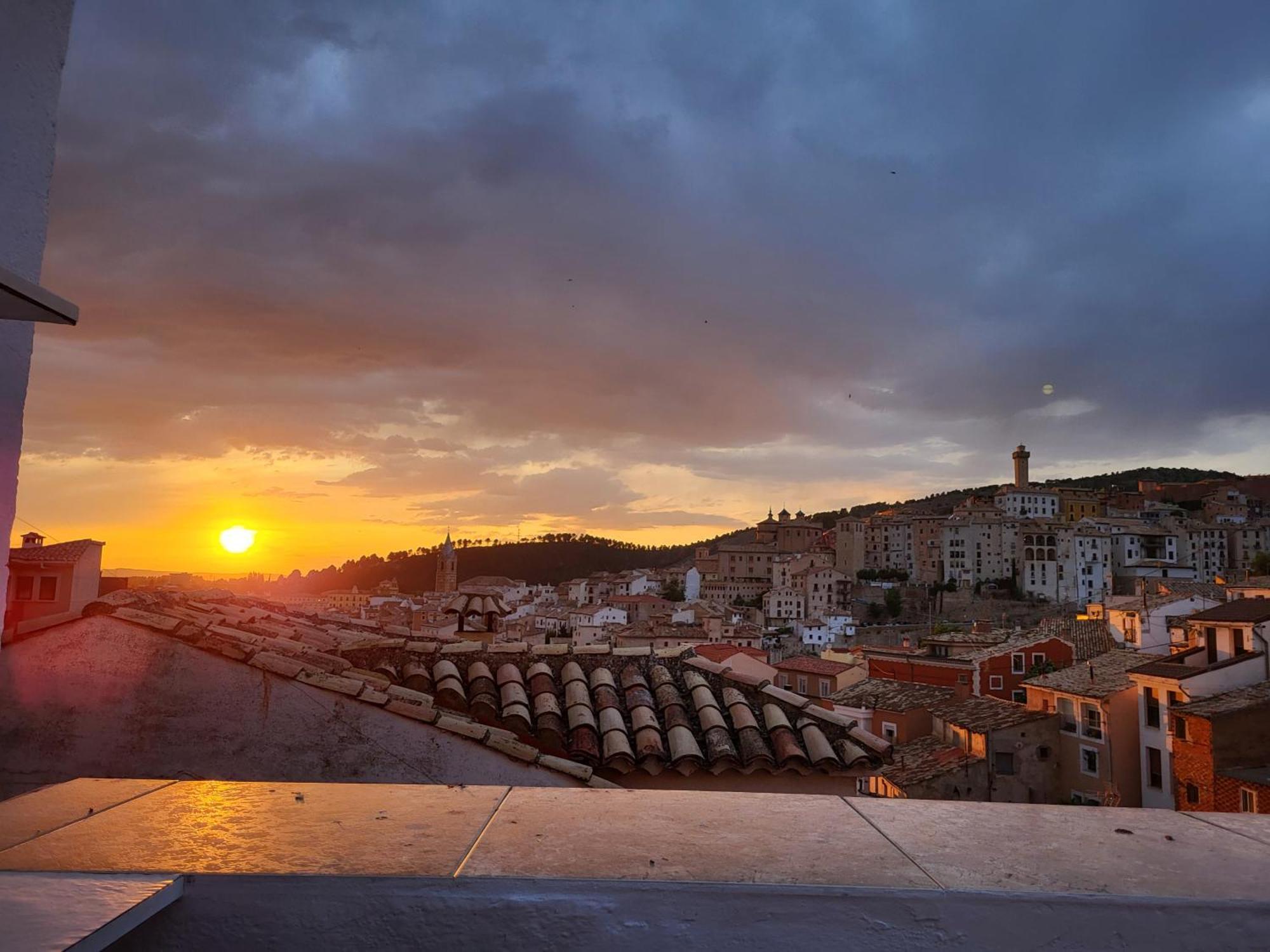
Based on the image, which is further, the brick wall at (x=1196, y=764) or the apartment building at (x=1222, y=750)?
the brick wall at (x=1196, y=764)

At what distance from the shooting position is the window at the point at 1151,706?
21634 mm

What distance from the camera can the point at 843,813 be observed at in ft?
6.54

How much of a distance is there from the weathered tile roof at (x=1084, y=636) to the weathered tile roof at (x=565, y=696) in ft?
95.0

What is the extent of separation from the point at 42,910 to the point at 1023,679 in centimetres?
3392

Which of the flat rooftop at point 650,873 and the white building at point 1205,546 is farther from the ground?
the white building at point 1205,546

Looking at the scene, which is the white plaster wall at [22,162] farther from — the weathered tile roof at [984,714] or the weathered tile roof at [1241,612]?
the weathered tile roof at [1241,612]

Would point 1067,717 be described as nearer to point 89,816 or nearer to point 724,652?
point 724,652

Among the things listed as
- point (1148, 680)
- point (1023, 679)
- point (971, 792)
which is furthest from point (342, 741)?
point (1023, 679)

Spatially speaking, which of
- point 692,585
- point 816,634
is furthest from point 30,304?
point 692,585

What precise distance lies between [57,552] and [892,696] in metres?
24.7

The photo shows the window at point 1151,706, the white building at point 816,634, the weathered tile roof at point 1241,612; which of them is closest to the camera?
the weathered tile roof at point 1241,612

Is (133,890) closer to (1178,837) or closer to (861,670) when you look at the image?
(1178,837)

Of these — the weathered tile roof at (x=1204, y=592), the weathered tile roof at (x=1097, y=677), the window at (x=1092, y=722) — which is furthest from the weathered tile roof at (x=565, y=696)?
the weathered tile roof at (x=1204, y=592)

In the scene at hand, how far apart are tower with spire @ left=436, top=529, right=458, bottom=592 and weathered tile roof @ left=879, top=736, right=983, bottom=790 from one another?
7577 cm
